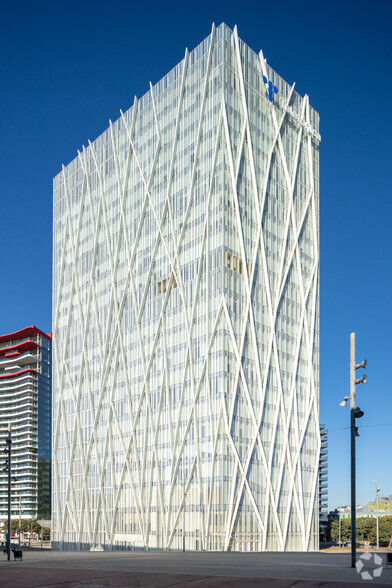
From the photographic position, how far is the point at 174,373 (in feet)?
295

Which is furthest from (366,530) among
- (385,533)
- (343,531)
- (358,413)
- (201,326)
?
(358,413)

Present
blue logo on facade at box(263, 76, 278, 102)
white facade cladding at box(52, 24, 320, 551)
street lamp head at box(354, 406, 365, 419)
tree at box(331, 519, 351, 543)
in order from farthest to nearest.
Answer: tree at box(331, 519, 351, 543) < blue logo on facade at box(263, 76, 278, 102) < white facade cladding at box(52, 24, 320, 551) < street lamp head at box(354, 406, 365, 419)

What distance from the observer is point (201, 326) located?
8619cm

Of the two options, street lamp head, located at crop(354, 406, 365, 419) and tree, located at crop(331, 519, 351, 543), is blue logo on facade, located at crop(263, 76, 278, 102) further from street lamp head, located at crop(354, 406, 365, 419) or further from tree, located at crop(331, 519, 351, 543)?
tree, located at crop(331, 519, 351, 543)

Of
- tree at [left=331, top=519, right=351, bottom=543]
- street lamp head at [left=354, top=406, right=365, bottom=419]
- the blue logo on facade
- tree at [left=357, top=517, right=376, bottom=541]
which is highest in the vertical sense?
the blue logo on facade

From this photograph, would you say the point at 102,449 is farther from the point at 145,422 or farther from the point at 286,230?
the point at 286,230

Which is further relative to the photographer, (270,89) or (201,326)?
(270,89)

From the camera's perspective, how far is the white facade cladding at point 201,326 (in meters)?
83.7

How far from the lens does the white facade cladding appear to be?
8369cm

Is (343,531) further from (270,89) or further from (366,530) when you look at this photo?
(270,89)

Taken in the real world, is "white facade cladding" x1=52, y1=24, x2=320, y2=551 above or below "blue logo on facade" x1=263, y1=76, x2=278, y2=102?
below

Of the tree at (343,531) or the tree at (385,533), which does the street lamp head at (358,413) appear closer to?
the tree at (385,533)

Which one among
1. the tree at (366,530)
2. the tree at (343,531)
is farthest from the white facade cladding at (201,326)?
the tree at (343,531)

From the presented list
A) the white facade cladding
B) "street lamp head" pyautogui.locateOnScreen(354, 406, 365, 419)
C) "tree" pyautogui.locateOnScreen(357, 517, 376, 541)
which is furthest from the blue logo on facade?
"tree" pyautogui.locateOnScreen(357, 517, 376, 541)
